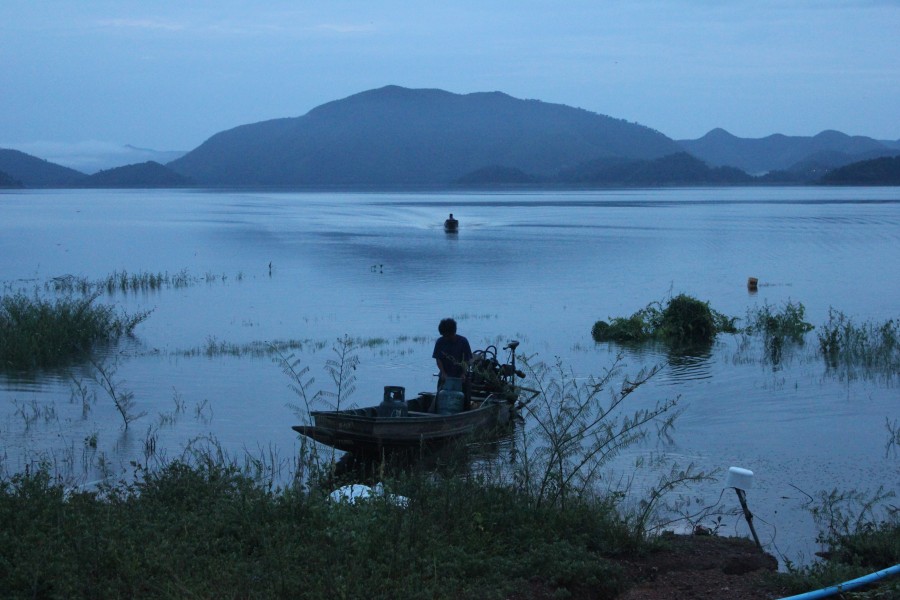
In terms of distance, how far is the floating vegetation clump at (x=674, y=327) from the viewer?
Result: 23.4 m

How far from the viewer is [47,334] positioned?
19625mm

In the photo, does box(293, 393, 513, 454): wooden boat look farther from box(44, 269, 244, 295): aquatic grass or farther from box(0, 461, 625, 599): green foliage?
box(44, 269, 244, 295): aquatic grass

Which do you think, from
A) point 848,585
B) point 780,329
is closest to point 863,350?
point 780,329

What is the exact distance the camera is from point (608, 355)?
21984mm

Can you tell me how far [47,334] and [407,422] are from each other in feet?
35.2

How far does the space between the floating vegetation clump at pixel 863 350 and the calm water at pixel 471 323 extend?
540 mm

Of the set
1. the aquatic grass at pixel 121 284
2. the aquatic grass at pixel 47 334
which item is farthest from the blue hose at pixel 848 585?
the aquatic grass at pixel 121 284

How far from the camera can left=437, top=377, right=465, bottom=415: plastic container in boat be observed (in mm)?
13656

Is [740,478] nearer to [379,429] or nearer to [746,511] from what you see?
[746,511]

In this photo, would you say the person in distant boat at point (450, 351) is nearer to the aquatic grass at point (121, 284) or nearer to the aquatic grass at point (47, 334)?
the aquatic grass at point (47, 334)

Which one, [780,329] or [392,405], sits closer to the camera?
[392,405]

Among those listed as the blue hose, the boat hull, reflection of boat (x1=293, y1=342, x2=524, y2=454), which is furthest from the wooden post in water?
the boat hull

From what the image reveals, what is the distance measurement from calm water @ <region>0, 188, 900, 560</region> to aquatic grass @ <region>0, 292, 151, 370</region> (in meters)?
0.83

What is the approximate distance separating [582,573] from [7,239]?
61612mm
